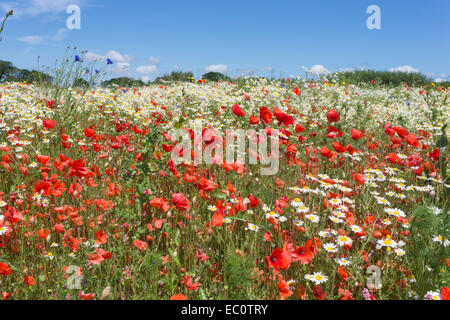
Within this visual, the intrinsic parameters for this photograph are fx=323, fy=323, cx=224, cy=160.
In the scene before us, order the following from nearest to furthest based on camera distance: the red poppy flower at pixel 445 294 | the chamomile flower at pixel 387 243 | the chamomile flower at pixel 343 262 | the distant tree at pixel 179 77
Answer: the red poppy flower at pixel 445 294 → the chamomile flower at pixel 343 262 → the chamomile flower at pixel 387 243 → the distant tree at pixel 179 77

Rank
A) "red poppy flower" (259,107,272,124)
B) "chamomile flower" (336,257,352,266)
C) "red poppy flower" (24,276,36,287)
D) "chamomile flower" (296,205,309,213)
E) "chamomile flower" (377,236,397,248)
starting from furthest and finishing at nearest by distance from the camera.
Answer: "red poppy flower" (259,107,272,124), "chamomile flower" (296,205,309,213), "chamomile flower" (377,236,397,248), "chamomile flower" (336,257,352,266), "red poppy flower" (24,276,36,287)

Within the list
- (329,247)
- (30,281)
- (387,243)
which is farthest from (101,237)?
(387,243)

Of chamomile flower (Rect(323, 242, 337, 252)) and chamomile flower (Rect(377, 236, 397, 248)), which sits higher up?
chamomile flower (Rect(377, 236, 397, 248))

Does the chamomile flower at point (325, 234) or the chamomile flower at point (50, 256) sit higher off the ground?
the chamomile flower at point (325, 234)

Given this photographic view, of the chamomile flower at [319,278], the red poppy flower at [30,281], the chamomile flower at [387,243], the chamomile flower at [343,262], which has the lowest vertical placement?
the chamomile flower at [319,278]

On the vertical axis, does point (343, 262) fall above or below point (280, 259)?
below

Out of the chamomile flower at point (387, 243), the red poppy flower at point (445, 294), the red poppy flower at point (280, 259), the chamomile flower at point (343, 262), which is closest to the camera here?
the red poppy flower at point (445, 294)

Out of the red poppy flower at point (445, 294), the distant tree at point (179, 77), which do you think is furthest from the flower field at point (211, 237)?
the distant tree at point (179, 77)

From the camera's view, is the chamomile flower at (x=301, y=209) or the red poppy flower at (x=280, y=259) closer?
the red poppy flower at (x=280, y=259)

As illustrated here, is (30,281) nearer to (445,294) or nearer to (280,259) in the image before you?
(280,259)

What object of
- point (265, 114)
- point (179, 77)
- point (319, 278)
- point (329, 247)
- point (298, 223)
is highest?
point (179, 77)

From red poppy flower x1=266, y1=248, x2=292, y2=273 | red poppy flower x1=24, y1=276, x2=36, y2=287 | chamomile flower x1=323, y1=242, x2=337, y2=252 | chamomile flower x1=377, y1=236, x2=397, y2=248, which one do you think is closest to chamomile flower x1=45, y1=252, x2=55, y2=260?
red poppy flower x1=24, y1=276, x2=36, y2=287

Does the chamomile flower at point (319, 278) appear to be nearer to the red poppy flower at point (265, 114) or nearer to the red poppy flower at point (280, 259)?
the red poppy flower at point (280, 259)

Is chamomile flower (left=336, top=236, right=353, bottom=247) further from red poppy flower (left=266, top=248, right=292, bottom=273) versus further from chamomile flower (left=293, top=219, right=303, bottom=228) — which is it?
red poppy flower (left=266, top=248, right=292, bottom=273)
